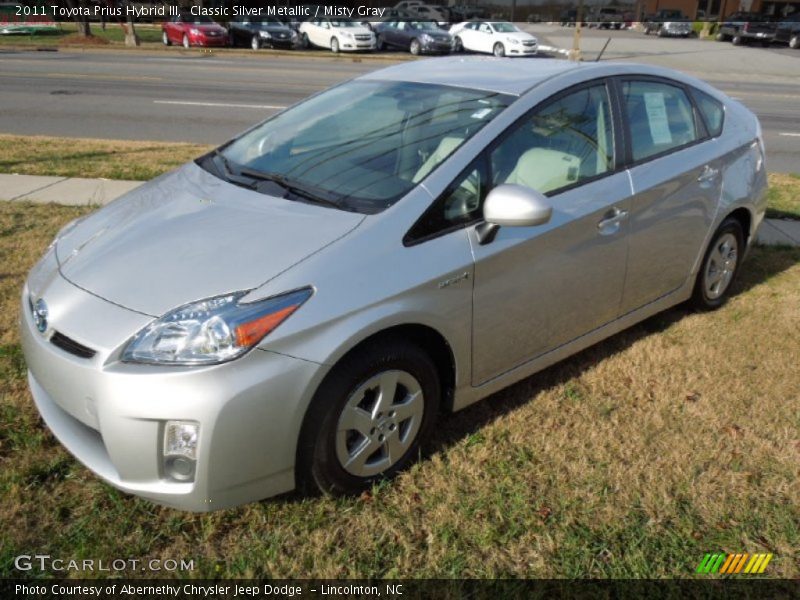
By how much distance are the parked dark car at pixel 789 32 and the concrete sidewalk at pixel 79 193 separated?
39072 mm

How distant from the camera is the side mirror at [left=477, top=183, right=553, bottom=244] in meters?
2.99

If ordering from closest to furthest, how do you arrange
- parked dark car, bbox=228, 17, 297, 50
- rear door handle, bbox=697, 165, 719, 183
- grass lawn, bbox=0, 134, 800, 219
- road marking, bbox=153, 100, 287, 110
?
rear door handle, bbox=697, 165, 719, 183, grass lawn, bbox=0, 134, 800, 219, road marking, bbox=153, 100, 287, 110, parked dark car, bbox=228, 17, 297, 50

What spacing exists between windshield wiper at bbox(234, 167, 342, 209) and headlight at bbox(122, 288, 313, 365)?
27.0 inches

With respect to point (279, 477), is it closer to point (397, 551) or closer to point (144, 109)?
point (397, 551)

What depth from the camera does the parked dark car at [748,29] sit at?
1565 inches

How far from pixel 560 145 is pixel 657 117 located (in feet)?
3.14

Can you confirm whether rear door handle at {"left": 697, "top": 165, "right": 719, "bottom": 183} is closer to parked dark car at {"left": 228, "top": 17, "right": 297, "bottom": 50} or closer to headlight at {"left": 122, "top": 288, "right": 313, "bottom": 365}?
headlight at {"left": 122, "top": 288, "right": 313, "bottom": 365}

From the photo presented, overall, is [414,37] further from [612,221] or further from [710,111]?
[612,221]

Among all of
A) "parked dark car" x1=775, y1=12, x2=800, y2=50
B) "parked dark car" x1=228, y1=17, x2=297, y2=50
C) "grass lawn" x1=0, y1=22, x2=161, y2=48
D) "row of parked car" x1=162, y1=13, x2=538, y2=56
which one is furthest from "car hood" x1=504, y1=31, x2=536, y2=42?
"parked dark car" x1=775, y1=12, x2=800, y2=50

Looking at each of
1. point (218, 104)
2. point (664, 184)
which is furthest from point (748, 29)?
point (664, 184)

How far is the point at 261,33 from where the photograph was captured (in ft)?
97.7

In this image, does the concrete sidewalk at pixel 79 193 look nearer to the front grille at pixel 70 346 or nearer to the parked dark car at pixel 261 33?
the front grille at pixel 70 346

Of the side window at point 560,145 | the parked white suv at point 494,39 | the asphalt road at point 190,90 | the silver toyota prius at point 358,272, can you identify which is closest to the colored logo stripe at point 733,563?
the silver toyota prius at point 358,272

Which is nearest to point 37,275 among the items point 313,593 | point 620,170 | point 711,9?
point 313,593
